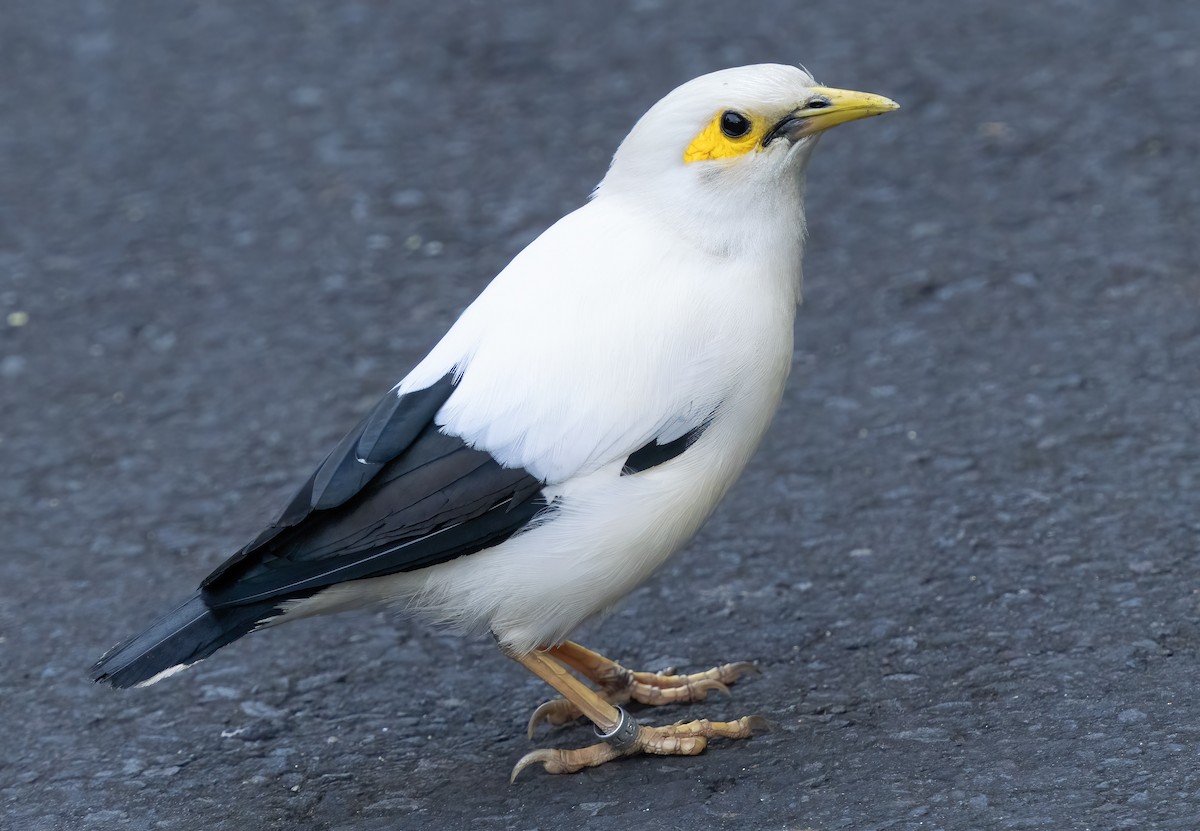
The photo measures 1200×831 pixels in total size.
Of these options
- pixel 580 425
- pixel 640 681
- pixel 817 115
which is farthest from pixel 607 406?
pixel 640 681

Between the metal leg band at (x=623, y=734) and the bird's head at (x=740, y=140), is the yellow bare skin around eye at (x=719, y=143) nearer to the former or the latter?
the bird's head at (x=740, y=140)

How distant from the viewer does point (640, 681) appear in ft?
13.5

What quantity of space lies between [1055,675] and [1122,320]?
6.59 ft

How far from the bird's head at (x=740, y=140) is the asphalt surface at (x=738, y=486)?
1.25 metres

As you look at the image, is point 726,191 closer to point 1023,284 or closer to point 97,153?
point 1023,284

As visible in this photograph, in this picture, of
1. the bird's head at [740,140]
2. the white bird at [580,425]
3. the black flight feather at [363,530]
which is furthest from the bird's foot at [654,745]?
the bird's head at [740,140]

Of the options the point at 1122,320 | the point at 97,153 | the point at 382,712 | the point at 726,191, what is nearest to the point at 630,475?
the point at 726,191

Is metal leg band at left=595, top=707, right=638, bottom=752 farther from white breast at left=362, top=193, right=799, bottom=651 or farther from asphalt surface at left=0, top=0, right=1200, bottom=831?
white breast at left=362, top=193, right=799, bottom=651

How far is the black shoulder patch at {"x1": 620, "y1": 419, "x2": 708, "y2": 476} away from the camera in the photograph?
3.54m

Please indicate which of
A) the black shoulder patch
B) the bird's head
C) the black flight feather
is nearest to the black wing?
the black flight feather

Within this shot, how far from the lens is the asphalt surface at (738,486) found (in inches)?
148

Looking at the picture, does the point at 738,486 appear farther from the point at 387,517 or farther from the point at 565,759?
the point at 387,517

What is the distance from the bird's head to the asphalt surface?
1.25m

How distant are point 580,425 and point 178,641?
104 centimetres
